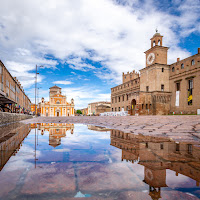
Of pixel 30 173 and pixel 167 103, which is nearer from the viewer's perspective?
pixel 30 173

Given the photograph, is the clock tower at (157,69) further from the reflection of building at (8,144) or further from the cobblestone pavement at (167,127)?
the reflection of building at (8,144)

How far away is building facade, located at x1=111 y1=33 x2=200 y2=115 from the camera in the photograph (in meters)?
27.2

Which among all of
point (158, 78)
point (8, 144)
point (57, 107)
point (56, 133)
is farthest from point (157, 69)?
point (57, 107)

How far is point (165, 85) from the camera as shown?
33125 mm

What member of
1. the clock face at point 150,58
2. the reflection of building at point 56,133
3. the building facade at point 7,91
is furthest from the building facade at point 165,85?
the reflection of building at point 56,133

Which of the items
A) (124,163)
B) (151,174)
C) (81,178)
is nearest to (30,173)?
(81,178)

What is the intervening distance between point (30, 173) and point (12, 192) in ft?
1.44

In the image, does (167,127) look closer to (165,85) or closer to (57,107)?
(165,85)

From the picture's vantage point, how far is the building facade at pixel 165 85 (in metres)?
27.2

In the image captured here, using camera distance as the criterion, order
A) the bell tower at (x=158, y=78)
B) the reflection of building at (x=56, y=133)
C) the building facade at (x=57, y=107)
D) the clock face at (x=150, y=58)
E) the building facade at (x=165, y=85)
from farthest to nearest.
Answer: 1. the building facade at (x=57, y=107)
2. the clock face at (x=150, y=58)
3. the bell tower at (x=158, y=78)
4. the building facade at (x=165, y=85)
5. the reflection of building at (x=56, y=133)

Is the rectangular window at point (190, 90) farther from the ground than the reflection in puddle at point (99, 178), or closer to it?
farther from the ground

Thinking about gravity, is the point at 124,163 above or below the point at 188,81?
below

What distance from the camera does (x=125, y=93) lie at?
160 feet

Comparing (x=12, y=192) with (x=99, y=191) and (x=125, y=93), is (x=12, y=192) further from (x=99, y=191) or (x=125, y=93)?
(x=125, y=93)
